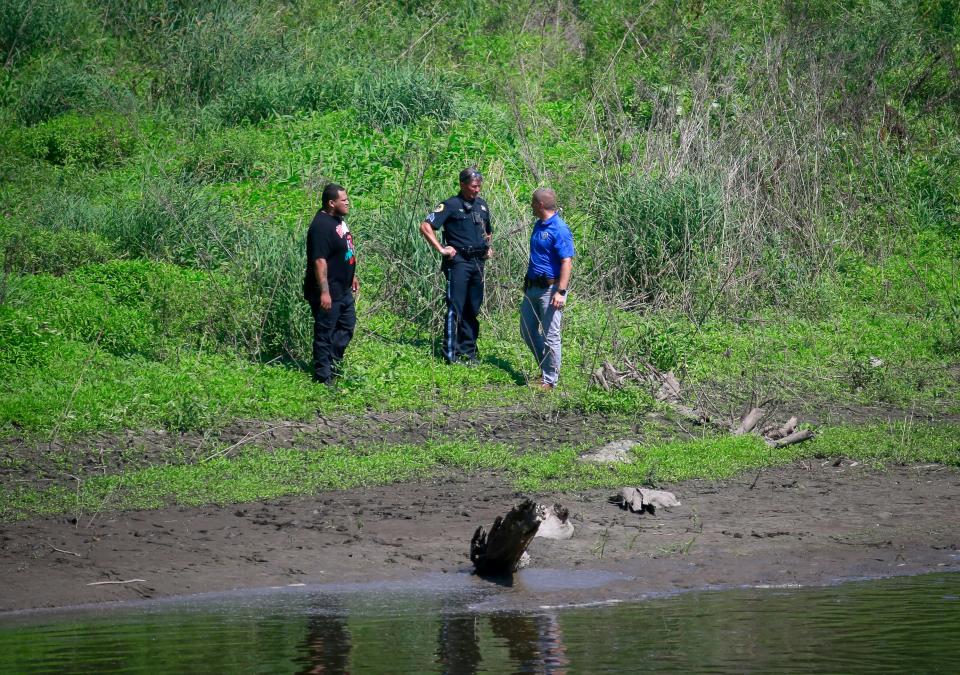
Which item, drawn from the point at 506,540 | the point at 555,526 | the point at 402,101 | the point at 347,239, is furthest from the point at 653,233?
the point at 506,540

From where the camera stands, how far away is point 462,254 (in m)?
10.9

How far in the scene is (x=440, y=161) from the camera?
14.9 m

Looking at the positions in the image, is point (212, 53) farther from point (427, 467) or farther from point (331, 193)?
point (427, 467)

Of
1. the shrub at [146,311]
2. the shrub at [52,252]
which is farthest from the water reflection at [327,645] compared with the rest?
the shrub at [52,252]

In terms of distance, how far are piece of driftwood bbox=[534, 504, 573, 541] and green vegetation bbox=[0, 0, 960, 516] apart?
901mm

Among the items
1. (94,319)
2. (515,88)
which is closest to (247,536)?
(94,319)

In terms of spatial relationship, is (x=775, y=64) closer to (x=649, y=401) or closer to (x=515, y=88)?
(x=515, y=88)

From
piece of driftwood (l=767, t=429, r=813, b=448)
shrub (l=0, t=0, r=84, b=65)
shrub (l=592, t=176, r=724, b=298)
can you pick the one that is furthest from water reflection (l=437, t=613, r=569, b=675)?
shrub (l=0, t=0, r=84, b=65)

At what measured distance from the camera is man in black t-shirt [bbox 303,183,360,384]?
1001cm

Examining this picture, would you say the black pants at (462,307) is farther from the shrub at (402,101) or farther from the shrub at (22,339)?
the shrub at (402,101)

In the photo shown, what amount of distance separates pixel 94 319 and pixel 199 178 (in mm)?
4026

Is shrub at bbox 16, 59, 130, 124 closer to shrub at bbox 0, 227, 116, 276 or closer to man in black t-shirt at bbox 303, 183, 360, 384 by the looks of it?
shrub at bbox 0, 227, 116, 276

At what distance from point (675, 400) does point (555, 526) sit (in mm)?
3060

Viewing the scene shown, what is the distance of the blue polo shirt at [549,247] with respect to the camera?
1033 cm
